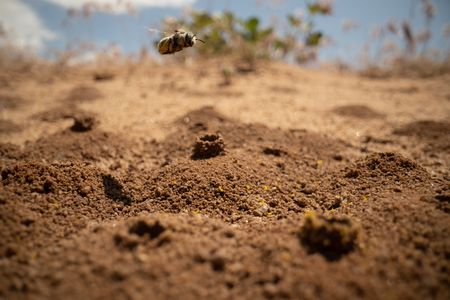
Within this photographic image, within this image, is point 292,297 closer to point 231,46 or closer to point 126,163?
point 126,163

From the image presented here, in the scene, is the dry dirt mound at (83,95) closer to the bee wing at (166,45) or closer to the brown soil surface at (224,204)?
the brown soil surface at (224,204)

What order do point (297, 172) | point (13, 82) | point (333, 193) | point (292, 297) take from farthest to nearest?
1. point (13, 82)
2. point (297, 172)
3. point (333, 193)
4. point (292, 297)

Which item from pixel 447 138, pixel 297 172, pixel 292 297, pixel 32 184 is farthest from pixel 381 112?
pixel 32 184

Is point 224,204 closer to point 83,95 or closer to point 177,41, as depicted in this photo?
point 177,41

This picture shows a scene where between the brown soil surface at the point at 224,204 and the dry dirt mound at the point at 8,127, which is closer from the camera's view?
the brown soil surface at the point at 224,204

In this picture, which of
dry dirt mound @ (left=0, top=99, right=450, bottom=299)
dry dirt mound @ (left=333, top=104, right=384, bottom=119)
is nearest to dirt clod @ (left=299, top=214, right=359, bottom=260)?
dry dirt mound @ (left=0, top=99, right=450, bottom=299)

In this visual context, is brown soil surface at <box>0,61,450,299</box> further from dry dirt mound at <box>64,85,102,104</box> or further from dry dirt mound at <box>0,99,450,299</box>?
dry dirt mound at <box>64,85,102,104</box>

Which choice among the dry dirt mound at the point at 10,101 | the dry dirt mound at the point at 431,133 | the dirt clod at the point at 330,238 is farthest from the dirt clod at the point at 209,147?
the dry dirt mound at the point at 10,101

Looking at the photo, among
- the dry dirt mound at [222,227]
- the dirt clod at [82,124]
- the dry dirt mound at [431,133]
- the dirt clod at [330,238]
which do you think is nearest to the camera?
the dry dirt mound at [222,227]

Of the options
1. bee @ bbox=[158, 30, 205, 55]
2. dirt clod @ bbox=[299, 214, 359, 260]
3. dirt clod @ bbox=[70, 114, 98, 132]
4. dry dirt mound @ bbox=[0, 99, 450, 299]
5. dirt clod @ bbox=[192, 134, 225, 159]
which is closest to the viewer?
dry dirt mound @ bbox=[0, 99, 450, 299]
